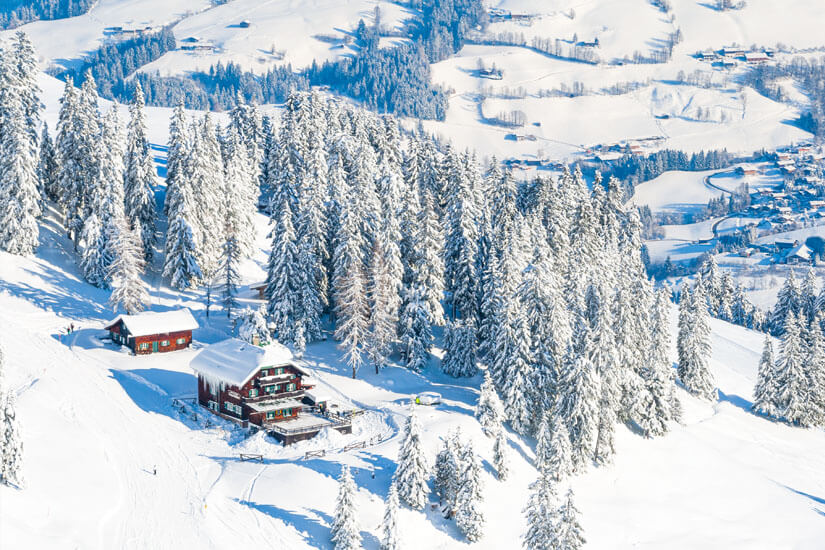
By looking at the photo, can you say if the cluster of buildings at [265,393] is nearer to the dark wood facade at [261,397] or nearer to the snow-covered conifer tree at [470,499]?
the dark wood facade at [261,397]

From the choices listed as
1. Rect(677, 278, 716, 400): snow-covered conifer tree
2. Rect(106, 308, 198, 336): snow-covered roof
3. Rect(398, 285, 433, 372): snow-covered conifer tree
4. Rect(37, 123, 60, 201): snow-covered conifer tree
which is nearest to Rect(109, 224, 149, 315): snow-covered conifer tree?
Rect(106, 308, 198, 336): snow-covered roof

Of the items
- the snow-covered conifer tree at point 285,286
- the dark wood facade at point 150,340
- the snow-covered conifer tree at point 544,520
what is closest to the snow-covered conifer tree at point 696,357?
the snow-covered conifer tree at point 285,286

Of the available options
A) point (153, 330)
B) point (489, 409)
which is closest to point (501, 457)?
point (489, 409)

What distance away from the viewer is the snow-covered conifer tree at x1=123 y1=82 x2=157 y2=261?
8638cm

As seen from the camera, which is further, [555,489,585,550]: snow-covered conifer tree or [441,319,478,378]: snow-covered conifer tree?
[441,319,478,378]: snow-covered conifer tree

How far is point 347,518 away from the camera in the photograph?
166 feet

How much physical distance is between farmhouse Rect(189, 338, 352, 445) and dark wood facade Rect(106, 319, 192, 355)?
821 cm

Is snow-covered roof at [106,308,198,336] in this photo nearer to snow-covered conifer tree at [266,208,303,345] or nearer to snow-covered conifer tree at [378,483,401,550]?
snow-covered conifer tree at [266,208,303,345]

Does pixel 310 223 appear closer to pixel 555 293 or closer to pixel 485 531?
pixel 555 293

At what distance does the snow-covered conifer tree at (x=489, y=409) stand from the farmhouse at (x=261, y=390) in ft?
30.7

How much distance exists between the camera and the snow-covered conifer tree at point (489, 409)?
6425cm

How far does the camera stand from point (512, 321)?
227 ft

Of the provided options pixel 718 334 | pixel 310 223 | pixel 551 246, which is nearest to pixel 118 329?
pixel 310 223

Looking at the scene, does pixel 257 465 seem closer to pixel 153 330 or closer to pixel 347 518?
pixel 347 518
